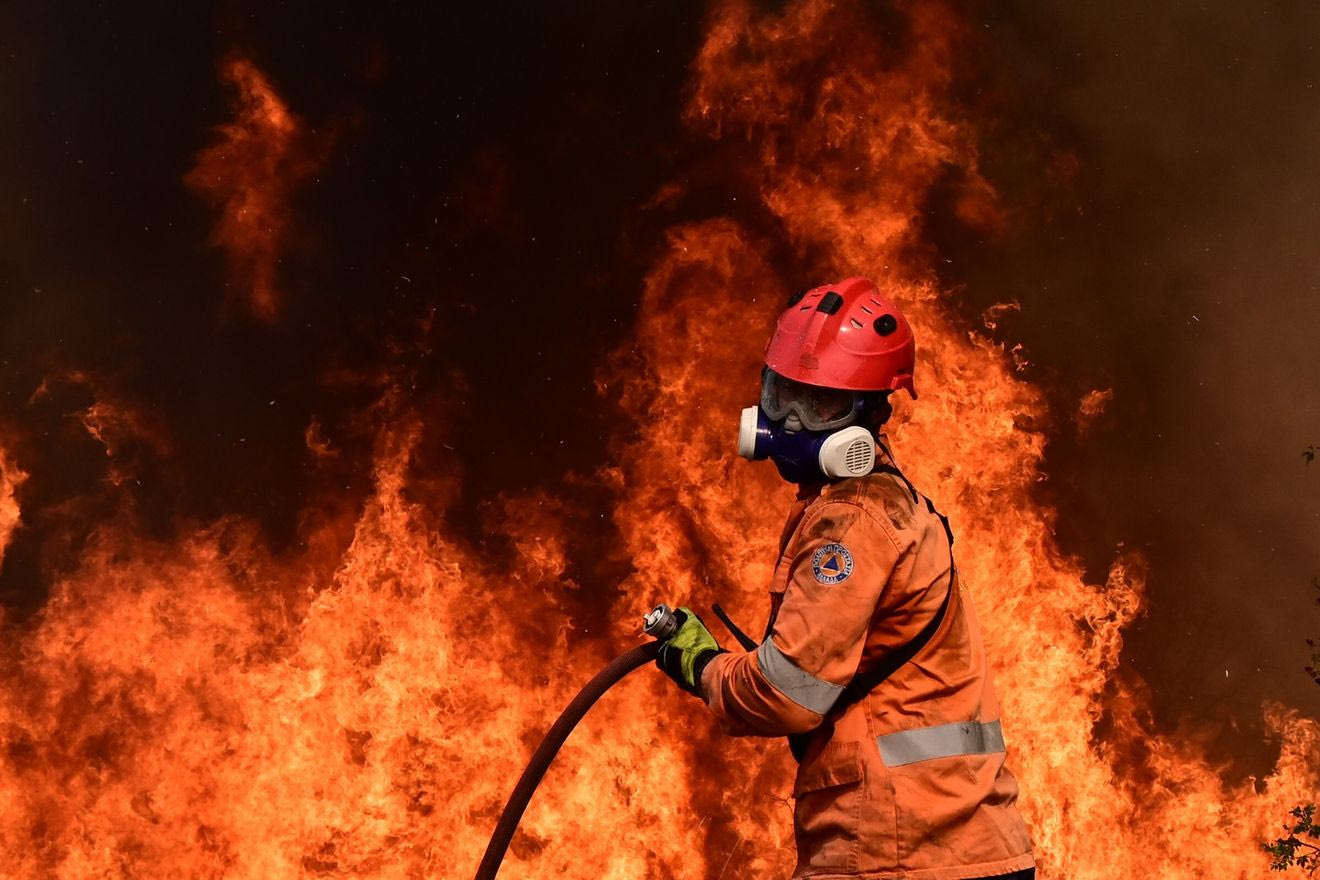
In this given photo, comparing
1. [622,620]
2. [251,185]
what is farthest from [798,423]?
[251,185]

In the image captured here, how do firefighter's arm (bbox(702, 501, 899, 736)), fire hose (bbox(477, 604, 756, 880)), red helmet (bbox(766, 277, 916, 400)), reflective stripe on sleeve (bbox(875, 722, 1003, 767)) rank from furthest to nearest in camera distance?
1. fire hose (bbox(477, 604, 756, 880))
2. red helmet (bbox(766, 277, 916, 400))
3. reflective stripe on sleeve (bbox(875, 722, 1003, 767))
4. firefighter's arm (bbox(702, 501, 899, 736))

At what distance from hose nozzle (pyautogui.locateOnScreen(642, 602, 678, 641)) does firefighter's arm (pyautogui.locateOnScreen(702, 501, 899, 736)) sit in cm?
43

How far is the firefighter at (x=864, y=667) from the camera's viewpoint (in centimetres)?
366

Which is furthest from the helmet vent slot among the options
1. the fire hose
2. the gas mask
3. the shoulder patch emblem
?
the fire hose

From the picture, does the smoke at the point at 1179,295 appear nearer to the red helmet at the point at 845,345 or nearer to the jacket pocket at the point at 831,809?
the red helmet at the point at 845,345

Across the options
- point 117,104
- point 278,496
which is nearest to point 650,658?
point 278,496

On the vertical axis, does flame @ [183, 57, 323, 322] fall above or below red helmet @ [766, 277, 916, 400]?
below

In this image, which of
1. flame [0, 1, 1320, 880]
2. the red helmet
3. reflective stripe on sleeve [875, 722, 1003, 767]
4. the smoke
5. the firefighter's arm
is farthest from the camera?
the smoke

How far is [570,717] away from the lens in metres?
4.71

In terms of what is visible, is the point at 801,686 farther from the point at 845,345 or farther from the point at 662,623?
the point at 845,345

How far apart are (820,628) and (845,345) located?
3.14 feet

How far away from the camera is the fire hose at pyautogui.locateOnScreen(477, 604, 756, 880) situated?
418 centimetres

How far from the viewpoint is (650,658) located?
4387 millimetres

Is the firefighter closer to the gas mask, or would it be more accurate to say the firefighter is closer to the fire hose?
the gas mask
